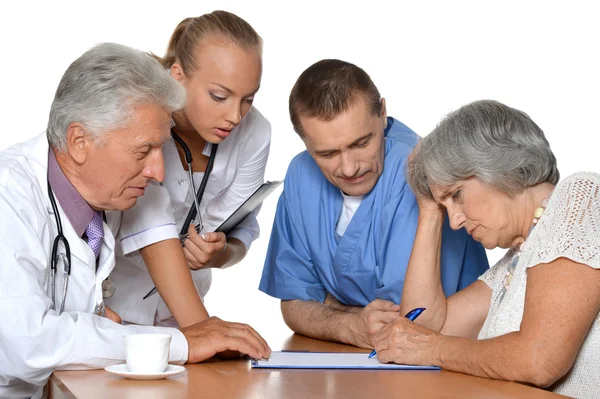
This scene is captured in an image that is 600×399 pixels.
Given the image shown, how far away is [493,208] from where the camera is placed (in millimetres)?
1873

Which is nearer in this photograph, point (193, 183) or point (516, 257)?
point (516, 257)

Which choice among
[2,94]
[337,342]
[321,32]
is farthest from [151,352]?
[321,32]

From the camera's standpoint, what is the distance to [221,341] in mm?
Result: 1772

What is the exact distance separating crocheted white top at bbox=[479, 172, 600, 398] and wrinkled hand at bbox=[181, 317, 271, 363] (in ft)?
1.62

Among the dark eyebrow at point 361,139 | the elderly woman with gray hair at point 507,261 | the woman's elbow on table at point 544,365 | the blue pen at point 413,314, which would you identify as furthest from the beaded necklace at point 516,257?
the dark eyebrow at point 361,139

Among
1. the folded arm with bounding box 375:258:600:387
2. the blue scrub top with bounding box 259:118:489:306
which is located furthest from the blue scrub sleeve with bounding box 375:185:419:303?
the folded arm with bounding box 375:258:600:387

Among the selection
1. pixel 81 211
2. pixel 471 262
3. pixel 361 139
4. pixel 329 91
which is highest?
pixel 329 91

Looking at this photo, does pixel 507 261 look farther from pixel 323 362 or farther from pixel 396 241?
pixel 323 362

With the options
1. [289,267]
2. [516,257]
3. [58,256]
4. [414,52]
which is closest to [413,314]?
[516,257]

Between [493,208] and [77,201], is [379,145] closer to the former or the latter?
[493,208]

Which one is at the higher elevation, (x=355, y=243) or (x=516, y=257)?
(x=516, y=257)

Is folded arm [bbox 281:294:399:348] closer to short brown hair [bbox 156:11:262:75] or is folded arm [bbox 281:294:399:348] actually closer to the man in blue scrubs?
the man in blue scrubs

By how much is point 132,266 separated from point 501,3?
256 cm

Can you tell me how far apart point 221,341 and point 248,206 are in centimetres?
70
